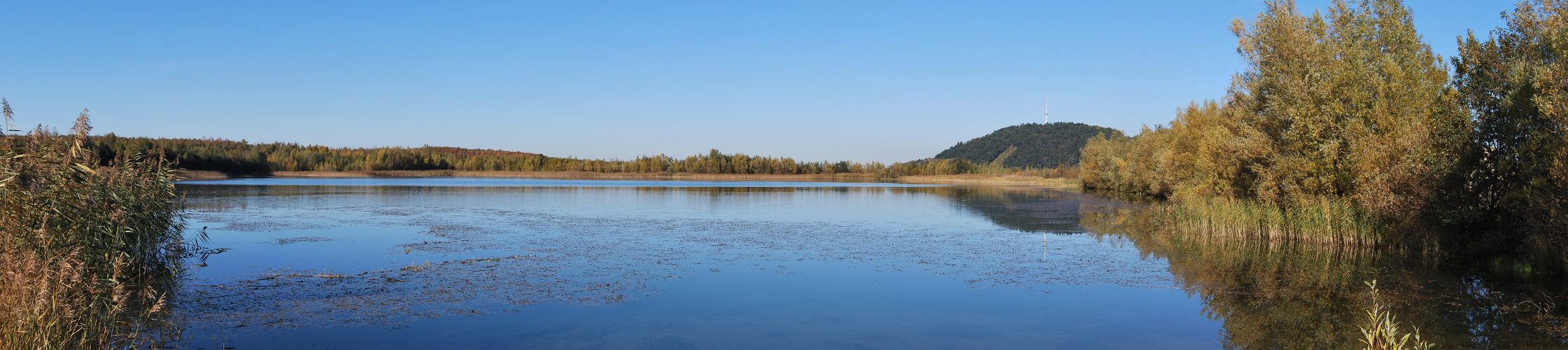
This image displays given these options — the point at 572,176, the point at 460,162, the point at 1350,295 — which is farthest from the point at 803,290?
the point at 460,162

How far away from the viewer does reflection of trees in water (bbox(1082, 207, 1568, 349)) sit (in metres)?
7.01

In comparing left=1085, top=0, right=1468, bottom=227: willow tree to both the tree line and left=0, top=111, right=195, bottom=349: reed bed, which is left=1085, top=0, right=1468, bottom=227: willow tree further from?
left=0, top=111, right=195, bottom=349: reed bed

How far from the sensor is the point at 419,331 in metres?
6.79

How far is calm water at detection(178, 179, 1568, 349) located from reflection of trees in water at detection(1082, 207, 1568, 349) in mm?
39

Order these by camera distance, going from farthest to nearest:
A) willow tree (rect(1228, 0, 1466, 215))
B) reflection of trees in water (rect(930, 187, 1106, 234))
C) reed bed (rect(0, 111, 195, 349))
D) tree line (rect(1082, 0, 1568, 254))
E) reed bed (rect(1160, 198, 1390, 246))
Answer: reflection of trees in water (rect(930, 187, 1106, 234))
reed bed (rect(1160, 198, 1390, 246))
willow tree (rect(1228, 0, 1466, 215))
tree line (rect(1082, 0, 1568, 254))
reed bed (rect(0, 111, 195, 349))

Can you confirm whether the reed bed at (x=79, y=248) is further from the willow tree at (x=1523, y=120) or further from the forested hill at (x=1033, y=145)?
the forested hill at (x=1033, y=145)

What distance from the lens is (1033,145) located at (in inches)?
5792

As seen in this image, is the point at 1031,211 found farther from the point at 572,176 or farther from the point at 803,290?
the point at 572,176

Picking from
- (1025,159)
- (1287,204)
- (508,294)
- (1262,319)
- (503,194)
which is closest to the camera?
(1262,319)

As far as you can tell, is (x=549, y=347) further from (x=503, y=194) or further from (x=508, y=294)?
(x=503, y=194)

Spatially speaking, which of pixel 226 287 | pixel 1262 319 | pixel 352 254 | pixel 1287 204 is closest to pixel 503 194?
pixel 352 254

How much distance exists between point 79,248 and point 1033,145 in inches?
5904

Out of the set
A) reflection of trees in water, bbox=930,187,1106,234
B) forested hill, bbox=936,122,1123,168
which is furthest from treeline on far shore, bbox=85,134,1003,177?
reflection of trees in water, bbox=930,187,1106,234

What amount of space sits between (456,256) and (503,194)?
23928 mm
